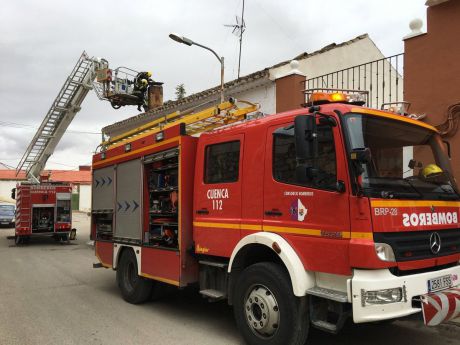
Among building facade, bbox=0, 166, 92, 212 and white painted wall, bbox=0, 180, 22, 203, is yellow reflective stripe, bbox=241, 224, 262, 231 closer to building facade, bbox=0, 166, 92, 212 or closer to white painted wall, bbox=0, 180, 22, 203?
building facade, bbox=0, 166, 92, 212

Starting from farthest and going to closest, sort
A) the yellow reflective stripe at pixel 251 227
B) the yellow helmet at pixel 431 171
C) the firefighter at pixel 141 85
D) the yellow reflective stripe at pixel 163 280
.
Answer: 1. the firefighter at pixel 141 85
2. the yellow reflective stripe at pixel 163 280
3. the yellow reflective stripe at pixel 251 227
4. the yellow helmet at pixel 431 171

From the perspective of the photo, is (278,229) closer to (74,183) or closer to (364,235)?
(364,235)

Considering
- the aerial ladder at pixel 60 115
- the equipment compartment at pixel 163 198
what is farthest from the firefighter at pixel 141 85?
the equipment compartment at pixel 163 198

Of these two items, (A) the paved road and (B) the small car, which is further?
(B) the small car

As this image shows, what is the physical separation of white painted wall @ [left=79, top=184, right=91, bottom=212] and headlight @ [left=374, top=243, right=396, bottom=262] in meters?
50.3

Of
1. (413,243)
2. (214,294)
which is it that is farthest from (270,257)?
(413,243)

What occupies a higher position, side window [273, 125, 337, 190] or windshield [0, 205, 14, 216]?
side window [273, 125, 337, 190]

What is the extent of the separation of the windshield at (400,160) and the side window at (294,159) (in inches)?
8.9

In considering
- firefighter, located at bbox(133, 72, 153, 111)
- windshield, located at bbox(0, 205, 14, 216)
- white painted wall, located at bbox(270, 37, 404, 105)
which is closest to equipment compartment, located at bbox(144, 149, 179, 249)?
white painted wall, located at bbox(270, 37, 404, 105)

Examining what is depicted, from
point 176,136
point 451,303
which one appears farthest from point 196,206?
point 451,303

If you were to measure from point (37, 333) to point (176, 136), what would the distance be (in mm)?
3176

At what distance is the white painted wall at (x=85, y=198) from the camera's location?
173ft

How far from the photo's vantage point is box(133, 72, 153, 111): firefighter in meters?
18.6

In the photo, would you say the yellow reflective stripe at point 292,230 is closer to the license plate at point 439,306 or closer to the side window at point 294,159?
the side window at point 294,159
